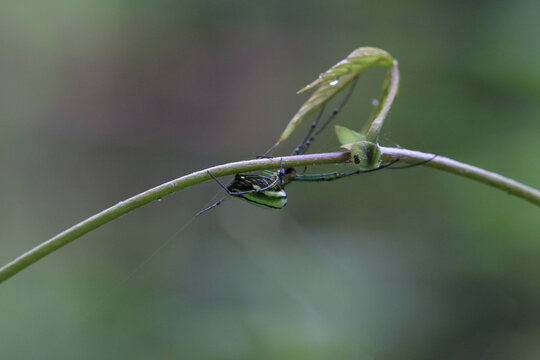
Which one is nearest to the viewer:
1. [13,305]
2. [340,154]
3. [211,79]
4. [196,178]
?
[196,178]

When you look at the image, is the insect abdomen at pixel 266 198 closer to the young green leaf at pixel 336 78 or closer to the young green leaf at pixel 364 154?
the young green leaf at pixel 336 78

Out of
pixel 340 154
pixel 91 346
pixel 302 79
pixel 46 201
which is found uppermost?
pixel 340 154

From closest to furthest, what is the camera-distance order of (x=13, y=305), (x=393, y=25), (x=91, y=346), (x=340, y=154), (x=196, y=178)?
(x=196, y=178) < (x=340, y=154) < (x=91, y=346) < (x=13, y=305) < (x=393, y=25)

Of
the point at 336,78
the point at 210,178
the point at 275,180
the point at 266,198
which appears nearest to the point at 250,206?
the point at 275,180

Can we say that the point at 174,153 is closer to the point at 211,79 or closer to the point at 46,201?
the point at 211,79

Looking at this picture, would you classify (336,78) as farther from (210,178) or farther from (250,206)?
(250,206)

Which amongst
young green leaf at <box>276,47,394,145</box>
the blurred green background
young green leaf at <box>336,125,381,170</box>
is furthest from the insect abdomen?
the blurred green background

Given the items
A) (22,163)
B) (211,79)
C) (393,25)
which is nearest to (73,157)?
(22,163)
